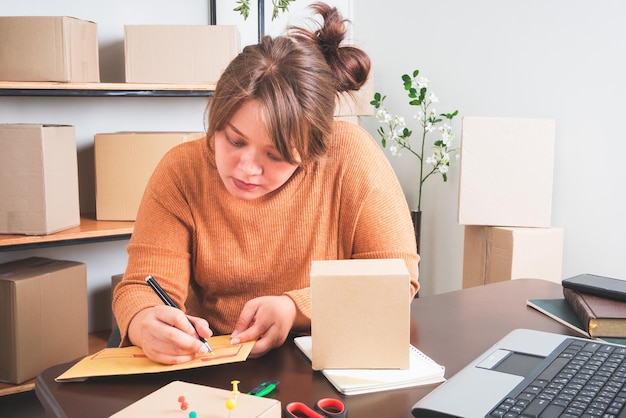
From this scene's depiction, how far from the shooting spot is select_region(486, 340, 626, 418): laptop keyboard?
74 centimetres

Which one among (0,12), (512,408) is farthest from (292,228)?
(0,12)

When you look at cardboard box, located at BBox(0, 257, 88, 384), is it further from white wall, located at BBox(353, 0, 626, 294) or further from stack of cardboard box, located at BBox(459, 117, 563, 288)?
white wall, located at BBox(353, 0, 626, 294)

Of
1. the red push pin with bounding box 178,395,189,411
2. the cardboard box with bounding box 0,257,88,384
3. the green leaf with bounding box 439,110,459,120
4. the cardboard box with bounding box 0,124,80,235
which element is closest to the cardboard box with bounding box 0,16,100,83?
the cardboard box with bounding box 0,124,80,235

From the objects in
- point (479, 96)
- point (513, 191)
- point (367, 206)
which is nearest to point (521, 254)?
point (513, 191)

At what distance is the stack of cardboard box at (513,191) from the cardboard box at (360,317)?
146 cm

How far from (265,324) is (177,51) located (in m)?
1.57

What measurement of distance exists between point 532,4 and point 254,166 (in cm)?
184

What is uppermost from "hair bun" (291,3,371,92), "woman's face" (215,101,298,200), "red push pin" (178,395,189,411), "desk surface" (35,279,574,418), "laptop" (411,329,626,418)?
"hair bun" (291,3,371,92)

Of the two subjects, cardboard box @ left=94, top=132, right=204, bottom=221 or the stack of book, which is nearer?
the stack of book

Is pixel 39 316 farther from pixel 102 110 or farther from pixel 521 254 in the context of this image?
pixel 521 254

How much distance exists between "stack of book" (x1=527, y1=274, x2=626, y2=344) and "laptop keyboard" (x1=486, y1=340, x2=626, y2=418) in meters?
0.13

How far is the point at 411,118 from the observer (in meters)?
3.10

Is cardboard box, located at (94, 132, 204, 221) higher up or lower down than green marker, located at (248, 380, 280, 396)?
higher up

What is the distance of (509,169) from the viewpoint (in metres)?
2.32
